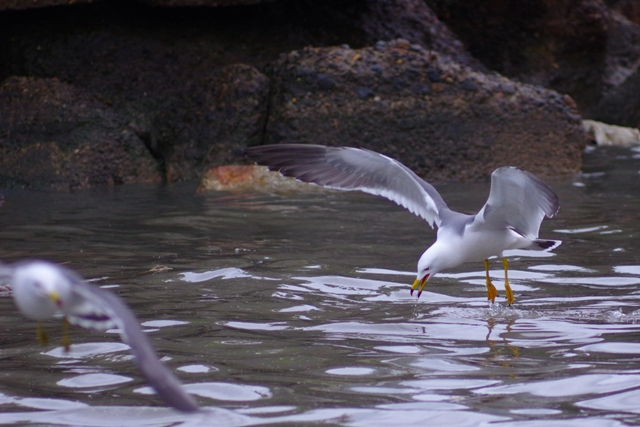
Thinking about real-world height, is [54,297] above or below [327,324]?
above

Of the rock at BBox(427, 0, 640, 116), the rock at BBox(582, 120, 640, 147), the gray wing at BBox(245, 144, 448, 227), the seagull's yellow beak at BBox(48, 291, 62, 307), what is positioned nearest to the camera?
the seagull's yellow beak at BBox(48, 291, 62, 307)

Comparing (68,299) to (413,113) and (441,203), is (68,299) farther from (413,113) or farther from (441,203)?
(413,113)

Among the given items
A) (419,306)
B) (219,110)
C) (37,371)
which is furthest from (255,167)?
(37,371)

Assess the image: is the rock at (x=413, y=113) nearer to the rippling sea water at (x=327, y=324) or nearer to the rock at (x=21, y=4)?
the rippling sea water at (x=327, y=324)

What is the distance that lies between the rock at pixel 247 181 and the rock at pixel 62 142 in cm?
147

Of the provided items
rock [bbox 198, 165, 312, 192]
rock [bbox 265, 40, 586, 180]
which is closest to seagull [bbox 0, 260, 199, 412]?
rock [bbox 198, 165, 312, 192]

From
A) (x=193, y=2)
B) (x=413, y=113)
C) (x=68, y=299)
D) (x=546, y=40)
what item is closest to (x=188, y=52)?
(x=193, y=2)

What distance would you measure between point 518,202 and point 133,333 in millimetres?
3108

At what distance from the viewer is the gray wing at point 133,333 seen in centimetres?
224

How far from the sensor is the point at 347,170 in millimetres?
5922

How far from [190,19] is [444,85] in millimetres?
3896

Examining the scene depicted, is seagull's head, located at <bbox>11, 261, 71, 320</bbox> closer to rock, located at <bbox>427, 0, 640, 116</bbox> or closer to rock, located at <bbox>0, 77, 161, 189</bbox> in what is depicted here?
rock, located at <bbox>0, 77, 161, 189</bbox>

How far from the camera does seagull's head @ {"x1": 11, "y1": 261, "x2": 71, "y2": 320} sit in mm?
2809

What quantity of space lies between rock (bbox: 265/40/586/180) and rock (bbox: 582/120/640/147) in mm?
4925
